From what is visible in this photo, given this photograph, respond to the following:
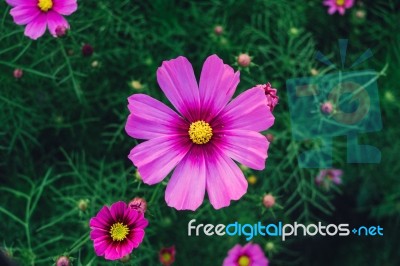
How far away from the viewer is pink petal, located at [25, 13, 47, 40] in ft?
3.22

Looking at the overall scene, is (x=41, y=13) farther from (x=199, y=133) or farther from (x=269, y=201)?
(x=269, y=201)

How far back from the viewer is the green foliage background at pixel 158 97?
1.27 meters

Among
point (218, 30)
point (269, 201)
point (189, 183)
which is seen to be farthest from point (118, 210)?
point (218, 30)

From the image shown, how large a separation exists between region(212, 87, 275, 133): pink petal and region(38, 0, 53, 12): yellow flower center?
447mm

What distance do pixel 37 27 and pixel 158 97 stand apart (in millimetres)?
464

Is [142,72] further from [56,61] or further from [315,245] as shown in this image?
[315,245]

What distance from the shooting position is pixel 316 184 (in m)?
1.46

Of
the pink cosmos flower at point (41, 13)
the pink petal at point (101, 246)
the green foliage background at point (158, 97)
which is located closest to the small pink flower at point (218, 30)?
the green foliage background at point (158, 97)

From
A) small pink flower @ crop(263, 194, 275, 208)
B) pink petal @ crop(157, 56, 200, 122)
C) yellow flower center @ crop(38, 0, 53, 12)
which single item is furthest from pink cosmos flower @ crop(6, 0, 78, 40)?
small pink flower @ crop(263, 194, 275, 208)

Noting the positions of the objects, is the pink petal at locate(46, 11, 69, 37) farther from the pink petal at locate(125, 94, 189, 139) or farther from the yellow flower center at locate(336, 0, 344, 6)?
the yellow flower center at locate(336, 0, 344, 6)

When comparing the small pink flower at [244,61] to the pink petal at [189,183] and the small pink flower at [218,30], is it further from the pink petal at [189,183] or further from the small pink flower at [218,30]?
the small pink flower at [218,30]

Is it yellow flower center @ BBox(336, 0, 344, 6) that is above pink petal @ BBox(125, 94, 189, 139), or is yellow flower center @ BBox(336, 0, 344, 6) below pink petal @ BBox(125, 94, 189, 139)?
above

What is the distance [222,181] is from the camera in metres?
0.86

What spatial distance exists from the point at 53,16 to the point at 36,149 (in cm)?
57
